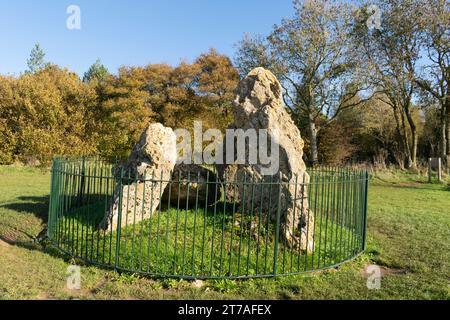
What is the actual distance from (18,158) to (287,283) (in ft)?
75.0

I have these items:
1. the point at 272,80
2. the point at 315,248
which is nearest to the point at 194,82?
the point at 272,80

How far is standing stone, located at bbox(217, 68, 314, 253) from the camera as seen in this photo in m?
6.64

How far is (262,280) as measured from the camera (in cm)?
562

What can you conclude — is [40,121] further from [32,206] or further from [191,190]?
[191,190]

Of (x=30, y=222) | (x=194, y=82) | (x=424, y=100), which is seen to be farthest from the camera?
(x=194, y=82)

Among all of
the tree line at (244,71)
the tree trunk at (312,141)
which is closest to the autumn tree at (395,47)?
the tree line at (244,71)

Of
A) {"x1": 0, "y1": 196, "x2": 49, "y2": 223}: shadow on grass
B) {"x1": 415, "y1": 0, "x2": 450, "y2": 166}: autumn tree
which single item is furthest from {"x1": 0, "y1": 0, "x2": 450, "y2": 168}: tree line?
{"x1": 0, "y1": 196, "x2": 49, "y2": 223}: shadow on grass

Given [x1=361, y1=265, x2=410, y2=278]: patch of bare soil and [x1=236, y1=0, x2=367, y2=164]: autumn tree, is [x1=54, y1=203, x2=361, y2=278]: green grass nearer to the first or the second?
[x1=361, y1=265, x2=410, y2=278]: patch of bare soil

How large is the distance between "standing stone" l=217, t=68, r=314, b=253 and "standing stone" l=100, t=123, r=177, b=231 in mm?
1473

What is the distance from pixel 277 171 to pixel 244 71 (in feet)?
71.2

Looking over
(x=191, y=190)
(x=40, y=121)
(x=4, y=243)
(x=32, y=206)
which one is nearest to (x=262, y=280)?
(x=191, y=190)
